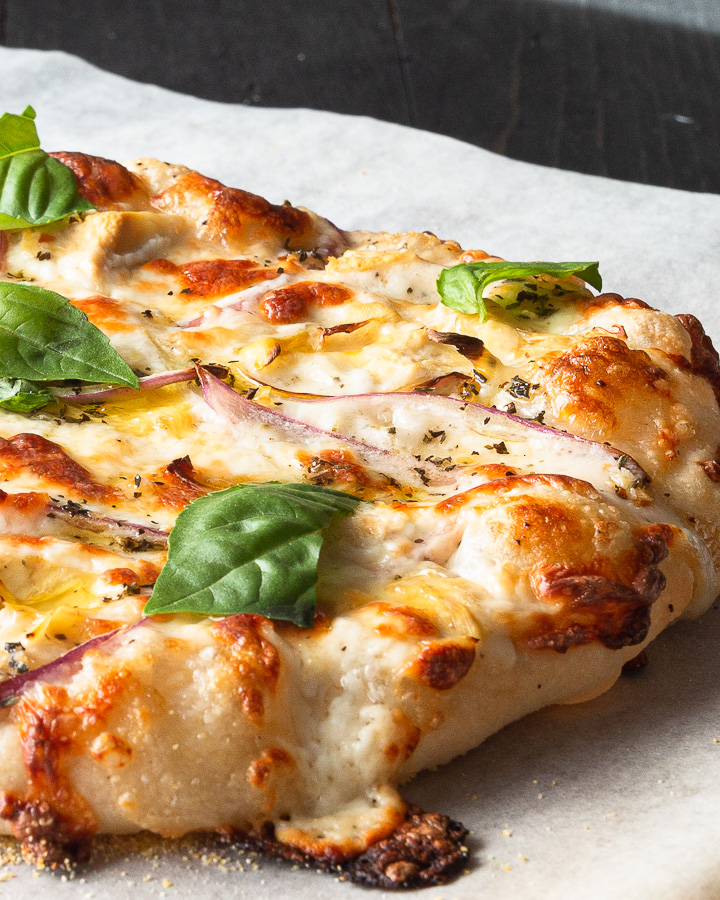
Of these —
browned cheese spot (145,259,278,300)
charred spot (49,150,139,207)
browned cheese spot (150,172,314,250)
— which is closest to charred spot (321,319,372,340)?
browned cheese spot (145,259,278,300)

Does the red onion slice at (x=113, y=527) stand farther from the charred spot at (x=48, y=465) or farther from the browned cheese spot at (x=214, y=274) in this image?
the browned cheese spot at (x=214, y=274)

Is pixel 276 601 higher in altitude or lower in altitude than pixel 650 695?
higher

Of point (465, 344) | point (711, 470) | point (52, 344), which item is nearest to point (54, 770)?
point (52, 344)

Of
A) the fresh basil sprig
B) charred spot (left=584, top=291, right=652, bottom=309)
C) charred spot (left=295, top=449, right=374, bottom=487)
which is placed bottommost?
charred spot (left=295, top=449, right=374, bottom=487)

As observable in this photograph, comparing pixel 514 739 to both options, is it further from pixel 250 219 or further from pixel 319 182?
pixel 319 182

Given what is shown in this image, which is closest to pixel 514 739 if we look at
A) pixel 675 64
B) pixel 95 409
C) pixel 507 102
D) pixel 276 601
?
pixel 276 601

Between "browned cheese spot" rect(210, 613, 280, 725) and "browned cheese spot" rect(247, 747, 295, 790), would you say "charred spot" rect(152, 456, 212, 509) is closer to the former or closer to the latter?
"browned cheese spot" rect(210, 613, 280, 725)
